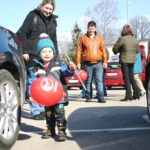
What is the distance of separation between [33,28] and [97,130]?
6.79 feet

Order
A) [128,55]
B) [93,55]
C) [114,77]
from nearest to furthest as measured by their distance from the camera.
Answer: [93,55], [128,55], [114,77]

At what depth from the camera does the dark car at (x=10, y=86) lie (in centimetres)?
524

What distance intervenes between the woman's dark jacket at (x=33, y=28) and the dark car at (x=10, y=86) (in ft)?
5.80

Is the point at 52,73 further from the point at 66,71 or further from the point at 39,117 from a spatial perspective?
the point at 39,117

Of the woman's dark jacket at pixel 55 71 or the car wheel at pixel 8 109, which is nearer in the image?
the car wheel at pixel 8 109

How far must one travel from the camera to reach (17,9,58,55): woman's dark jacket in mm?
7723

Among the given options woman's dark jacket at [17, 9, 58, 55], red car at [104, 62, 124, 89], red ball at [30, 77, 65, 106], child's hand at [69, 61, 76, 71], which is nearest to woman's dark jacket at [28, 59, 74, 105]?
child's hand at [69, 61, 76, 71]

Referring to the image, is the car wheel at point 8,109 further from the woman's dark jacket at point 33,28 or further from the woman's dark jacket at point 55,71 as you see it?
the woman's dark jacket at point 33,28

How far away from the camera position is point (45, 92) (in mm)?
5328

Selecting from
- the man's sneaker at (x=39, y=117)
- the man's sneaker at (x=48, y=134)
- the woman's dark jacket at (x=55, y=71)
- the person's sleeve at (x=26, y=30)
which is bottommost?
the man's sneaker at (x=39, y=117)

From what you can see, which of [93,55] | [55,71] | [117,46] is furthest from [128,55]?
[55,71]

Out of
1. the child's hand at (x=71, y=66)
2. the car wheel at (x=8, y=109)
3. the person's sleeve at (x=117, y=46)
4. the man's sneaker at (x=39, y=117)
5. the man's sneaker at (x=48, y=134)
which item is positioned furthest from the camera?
the person's sleeve at (x=117, y=46)

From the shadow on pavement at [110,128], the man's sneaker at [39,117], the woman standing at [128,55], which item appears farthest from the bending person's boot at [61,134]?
the woman standing at [128,55]

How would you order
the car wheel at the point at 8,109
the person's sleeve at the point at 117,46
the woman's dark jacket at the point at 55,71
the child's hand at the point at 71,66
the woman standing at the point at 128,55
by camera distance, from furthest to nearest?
1. the person's sleeve at the point at 117,46
2. the woman standing at the point at 128,55
3. the woman's dark jacket at the point at 55,71
4. the child's hand at the point at 71,66
5. the car wheel at the point at 8,109
